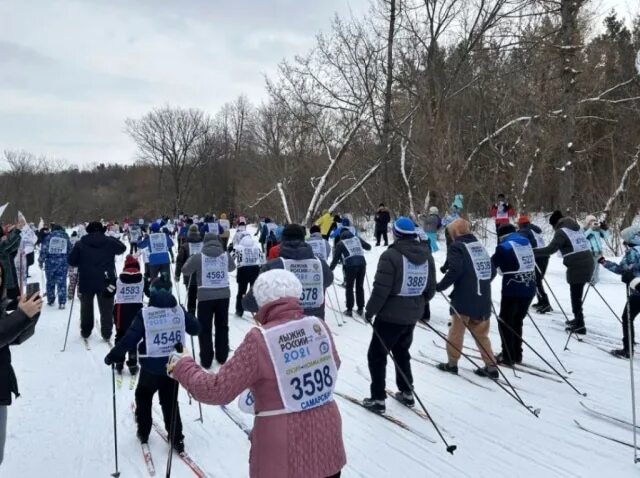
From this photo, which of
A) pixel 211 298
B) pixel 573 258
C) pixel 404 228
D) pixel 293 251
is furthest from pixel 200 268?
pixel 573 258

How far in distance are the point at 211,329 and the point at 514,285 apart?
13.9 feet

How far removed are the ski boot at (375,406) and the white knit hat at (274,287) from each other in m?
3.24

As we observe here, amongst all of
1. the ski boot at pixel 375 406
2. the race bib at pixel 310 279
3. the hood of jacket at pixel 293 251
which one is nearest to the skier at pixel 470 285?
the ski boot at pixel 375 406

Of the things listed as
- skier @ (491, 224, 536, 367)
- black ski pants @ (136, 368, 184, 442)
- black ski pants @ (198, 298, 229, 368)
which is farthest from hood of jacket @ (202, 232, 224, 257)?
skier @ (491, 224, 536, 367)

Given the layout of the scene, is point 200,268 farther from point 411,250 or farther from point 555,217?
point 555,217

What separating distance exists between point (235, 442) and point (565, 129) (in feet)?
58.0

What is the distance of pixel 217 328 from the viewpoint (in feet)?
Result: 23.6

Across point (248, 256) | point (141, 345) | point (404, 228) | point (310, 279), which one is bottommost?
point (141, 345)

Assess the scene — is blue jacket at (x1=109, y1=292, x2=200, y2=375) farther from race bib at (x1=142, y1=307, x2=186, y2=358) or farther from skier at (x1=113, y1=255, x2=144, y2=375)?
skier at (x1=113, y1=255, x2=144, y2=375)

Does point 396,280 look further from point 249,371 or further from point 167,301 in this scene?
point 249,371

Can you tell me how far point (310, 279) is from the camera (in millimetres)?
5734

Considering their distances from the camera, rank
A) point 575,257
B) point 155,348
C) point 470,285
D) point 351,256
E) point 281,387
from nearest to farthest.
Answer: point 281,387 < point 155,348 < point 470,285 < point 575,257 < point 351,256

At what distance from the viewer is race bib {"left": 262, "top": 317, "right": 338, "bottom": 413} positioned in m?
2.47

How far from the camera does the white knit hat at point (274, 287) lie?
Answer: 2.61 metres
